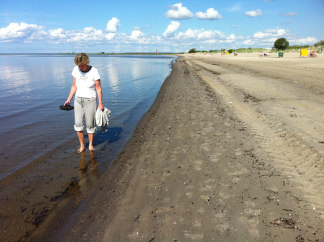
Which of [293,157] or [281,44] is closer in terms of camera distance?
[293,157]

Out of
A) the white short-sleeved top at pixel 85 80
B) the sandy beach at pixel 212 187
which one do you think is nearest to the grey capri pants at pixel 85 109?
the white short-sleeved top at pixel 85 80

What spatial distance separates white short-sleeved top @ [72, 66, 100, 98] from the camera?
16.2 ft

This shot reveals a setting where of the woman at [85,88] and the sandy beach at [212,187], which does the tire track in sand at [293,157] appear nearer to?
the sandy beach at [212,187]

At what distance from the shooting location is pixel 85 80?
4.96 metres

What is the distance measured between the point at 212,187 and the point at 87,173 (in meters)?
2.68

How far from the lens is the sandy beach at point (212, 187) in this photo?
2.80 m

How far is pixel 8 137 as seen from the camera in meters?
6.84

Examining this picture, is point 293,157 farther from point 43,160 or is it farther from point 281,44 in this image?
point 281,44

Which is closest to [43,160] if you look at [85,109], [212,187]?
[85,109]

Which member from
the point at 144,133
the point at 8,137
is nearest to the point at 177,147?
the point at 144,133

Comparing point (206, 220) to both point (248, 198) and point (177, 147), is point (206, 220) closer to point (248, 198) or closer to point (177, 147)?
point (248, 198)

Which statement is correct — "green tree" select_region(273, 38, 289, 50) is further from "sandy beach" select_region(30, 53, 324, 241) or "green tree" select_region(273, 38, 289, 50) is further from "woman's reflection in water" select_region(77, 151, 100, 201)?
"woman's reflection in water" select_region(77, 151, 100, 201)

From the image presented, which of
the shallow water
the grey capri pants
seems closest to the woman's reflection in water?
the shallow water

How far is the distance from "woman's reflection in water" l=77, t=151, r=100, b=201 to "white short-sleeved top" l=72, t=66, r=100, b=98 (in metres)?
1.56
